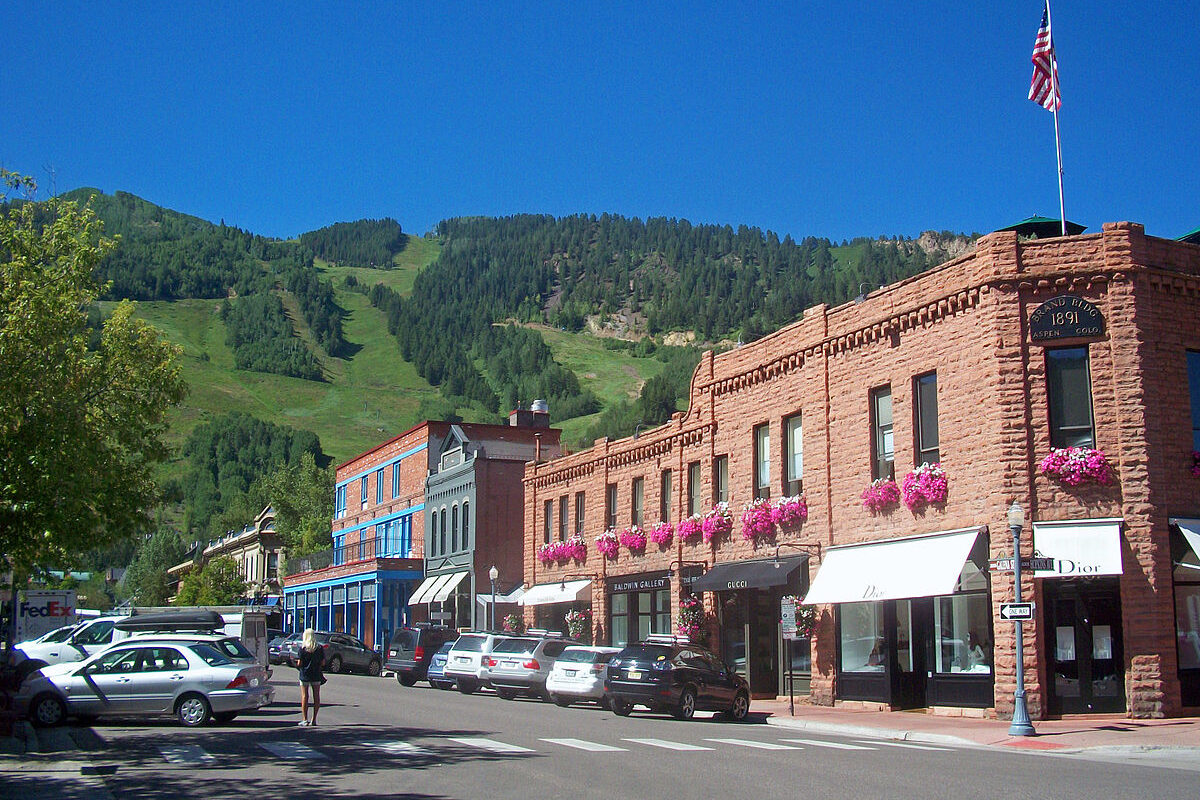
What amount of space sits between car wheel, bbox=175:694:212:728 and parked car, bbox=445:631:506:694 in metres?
13.1

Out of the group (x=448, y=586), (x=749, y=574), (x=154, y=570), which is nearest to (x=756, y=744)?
(x=749, y=574)

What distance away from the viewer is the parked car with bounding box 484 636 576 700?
30969mm

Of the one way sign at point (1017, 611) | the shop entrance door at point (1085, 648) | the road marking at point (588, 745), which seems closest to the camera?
the road marking at point (588, 745)

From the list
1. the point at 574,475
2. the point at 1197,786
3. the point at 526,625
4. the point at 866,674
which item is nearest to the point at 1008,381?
the point at 866,674

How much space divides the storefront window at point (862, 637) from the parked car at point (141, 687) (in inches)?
516

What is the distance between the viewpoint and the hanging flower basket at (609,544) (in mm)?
38188

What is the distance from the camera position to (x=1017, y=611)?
19.8m

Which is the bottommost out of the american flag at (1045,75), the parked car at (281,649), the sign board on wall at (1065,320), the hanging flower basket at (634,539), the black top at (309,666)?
the parked car at (281,649)

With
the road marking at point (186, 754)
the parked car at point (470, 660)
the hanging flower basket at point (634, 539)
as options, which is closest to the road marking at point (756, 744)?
the road marking at point (186, 754)

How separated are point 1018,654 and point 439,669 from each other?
2073 centimetres

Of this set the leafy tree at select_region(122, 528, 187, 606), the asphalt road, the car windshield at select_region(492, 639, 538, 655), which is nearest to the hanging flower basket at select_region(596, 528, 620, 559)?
the car windshield at select_region(492, 639, 538, 655)

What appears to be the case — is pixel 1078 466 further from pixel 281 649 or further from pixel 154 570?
pixel 154 570

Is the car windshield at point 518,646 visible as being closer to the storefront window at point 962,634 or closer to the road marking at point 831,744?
the storefront window at point 962,634

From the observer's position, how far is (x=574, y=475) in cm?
4212
